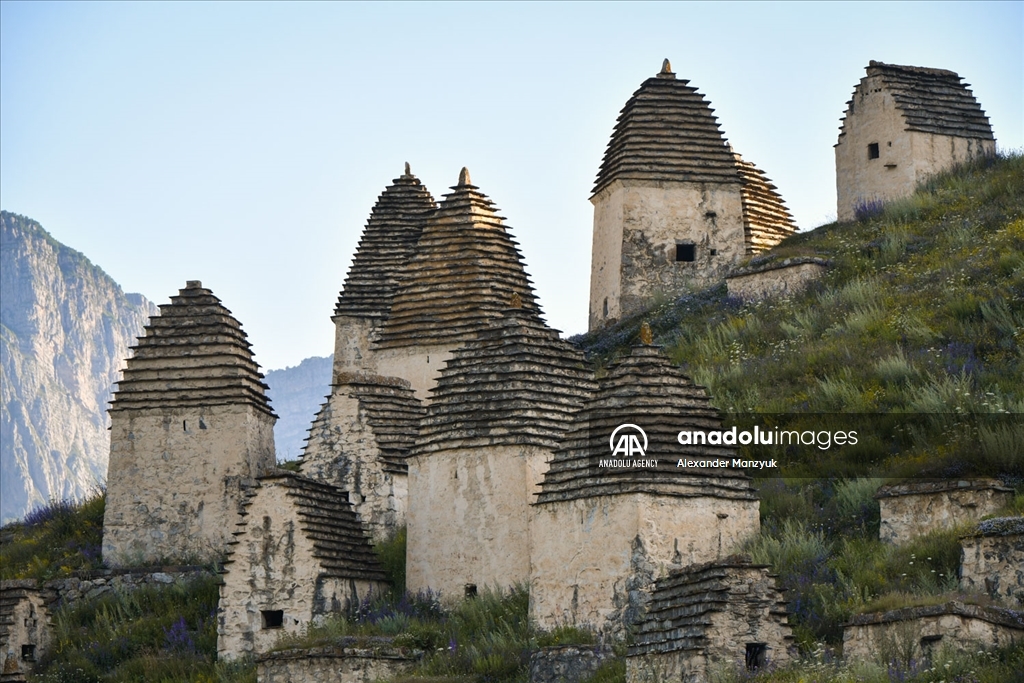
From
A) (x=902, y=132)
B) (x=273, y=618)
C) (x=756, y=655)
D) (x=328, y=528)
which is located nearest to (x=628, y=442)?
(x=756, y=655)

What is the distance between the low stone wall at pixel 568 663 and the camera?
24.7 metres

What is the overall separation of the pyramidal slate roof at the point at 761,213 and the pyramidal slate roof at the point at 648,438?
65.2 feet

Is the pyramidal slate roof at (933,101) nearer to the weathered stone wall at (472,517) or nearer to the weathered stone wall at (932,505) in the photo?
the weathered stone wall at (472,517)

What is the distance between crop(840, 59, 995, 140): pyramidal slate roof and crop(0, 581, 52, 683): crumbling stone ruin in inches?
893

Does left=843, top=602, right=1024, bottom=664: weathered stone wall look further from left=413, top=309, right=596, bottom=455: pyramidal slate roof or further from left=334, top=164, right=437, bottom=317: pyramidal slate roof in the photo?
left=334, top=164, right=437, bottom=317: pyramidal slate roof

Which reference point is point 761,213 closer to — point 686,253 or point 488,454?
point 686,253

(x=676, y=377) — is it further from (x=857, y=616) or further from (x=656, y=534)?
(x=857, y=616)

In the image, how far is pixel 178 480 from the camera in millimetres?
36250

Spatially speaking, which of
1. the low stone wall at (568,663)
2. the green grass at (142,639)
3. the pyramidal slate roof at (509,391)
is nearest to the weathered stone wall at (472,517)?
the pyramidal slate roof at (509,391)

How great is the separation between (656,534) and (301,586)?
6.53 meters

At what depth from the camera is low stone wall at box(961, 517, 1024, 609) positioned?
942 inches

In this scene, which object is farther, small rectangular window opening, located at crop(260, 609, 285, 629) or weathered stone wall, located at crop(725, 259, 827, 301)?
weathered stone wall, located at crop(725, 259, 827, 301)

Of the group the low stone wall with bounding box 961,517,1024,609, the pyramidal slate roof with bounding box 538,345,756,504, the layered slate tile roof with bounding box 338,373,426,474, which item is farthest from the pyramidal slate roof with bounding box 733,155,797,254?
the low stone wall with bounding box 961,517,1024,609

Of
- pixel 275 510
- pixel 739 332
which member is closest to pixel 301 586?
pixel 275 510
